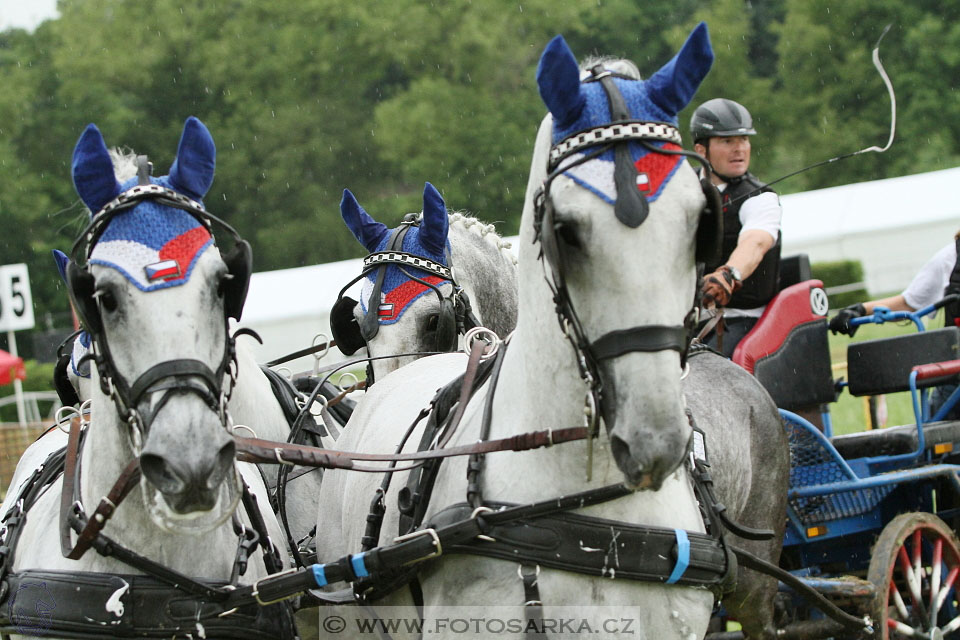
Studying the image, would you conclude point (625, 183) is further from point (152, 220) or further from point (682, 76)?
point (152, 220)

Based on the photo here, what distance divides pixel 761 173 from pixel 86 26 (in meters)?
24.8

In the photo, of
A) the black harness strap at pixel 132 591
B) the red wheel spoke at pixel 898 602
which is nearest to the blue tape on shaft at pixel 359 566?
the black harness strap at pixel 132 591

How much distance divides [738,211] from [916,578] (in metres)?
1.69

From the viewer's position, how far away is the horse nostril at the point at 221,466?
281 cm

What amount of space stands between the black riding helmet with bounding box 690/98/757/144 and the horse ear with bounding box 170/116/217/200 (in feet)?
8.31

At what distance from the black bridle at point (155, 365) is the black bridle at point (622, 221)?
0.84 meters

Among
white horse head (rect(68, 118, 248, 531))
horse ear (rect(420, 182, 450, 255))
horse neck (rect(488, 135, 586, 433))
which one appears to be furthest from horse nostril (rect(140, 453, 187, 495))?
horse ear (rect(420, 182, 450, 255))

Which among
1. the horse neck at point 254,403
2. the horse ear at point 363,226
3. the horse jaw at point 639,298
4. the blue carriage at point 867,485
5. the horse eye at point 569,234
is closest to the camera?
the horse jaw at point 639,298

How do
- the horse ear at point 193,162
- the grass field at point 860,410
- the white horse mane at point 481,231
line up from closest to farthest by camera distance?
the horse ear at point 193,162
the white horse mane at point 481,231
the grass field at point 860,410

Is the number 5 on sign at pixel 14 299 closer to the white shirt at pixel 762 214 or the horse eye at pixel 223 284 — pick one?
the white shirt at pixel 762 214

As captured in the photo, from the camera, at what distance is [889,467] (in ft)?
17.5

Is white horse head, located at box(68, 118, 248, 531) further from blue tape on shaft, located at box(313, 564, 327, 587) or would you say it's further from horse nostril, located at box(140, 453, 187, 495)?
blue tape on shaft, located at box(313, 564, 327, 587)

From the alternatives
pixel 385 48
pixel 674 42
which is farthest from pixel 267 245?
pixel 674 42

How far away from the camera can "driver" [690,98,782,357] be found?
16.1 feet
